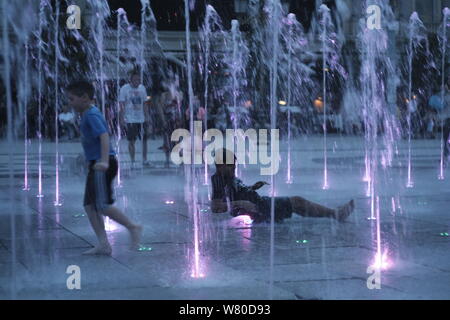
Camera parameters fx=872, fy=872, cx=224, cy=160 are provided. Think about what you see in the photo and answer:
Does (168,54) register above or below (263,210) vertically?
above

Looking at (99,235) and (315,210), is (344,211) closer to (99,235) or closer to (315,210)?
(315,210)

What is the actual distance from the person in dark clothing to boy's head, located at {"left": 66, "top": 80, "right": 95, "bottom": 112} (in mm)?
1963

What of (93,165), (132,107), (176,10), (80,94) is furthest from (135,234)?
(176,10)

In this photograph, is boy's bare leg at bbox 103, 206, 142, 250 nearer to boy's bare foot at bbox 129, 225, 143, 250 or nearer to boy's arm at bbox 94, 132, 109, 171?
boy's bare foot at bbox 129, 225, 143, 250

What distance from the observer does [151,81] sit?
1442 inches

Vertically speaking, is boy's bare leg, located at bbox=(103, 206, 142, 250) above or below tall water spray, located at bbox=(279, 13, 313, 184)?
below

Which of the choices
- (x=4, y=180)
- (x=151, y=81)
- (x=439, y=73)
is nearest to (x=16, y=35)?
(x=151, y=81)

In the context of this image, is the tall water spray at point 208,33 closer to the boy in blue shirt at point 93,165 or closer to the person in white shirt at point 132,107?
the person in white shirt at point 132,107

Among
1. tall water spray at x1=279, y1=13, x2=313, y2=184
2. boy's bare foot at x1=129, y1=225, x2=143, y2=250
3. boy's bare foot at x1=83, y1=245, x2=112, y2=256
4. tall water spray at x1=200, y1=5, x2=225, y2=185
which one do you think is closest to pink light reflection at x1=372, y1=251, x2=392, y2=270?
boy's bare foot at x1=129, y1=225, x2=143, y2=250

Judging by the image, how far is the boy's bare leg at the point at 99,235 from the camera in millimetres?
6652

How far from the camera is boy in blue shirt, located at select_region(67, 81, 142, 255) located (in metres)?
6.59
